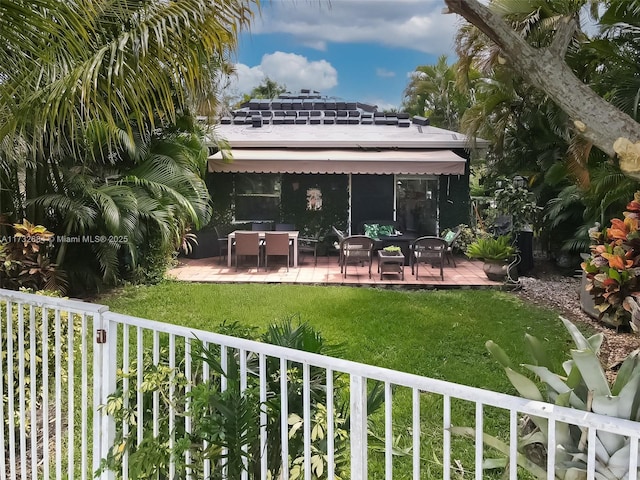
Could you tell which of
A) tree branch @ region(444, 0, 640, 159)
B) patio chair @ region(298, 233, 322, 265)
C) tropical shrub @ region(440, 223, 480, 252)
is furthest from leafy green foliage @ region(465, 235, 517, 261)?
tree branch @ region(444, 0, 640, 159)

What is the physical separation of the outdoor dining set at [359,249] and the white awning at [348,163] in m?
1.96

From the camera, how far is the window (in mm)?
18844

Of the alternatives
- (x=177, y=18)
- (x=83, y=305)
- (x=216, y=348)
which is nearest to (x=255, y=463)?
(x=216, y=348)

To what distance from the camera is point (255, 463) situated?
330cm

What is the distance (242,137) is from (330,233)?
175 inches

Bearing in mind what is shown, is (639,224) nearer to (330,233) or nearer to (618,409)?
(618,409)

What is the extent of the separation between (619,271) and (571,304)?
2.86 meters

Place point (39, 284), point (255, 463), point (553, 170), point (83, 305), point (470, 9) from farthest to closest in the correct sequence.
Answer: point (553, 170) → point (39, 284) → point (470, 9) → point (83, 305) → point (255, 463)

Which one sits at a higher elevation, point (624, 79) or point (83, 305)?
point (624, 79)

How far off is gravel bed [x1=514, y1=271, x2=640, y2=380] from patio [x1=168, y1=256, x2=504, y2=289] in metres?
1.08

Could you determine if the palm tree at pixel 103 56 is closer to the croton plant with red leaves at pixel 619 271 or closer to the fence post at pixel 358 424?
the fence post at pixel 358 424

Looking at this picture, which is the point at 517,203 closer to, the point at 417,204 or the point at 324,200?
the point at 417,204

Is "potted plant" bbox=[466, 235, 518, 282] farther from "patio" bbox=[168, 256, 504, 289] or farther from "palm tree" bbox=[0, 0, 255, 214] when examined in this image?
"palm tree" bbox=[0, 0, 255, 214]

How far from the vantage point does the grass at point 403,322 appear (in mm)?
6344
